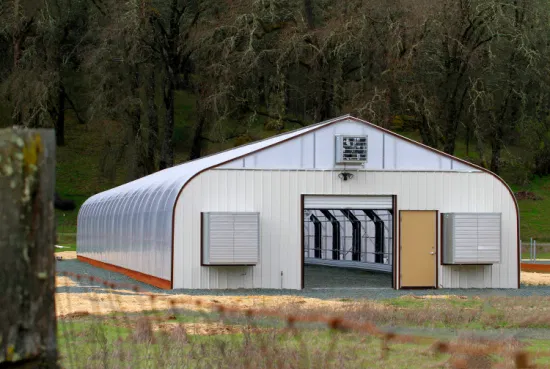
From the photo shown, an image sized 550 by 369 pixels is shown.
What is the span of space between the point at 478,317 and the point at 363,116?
24878mm

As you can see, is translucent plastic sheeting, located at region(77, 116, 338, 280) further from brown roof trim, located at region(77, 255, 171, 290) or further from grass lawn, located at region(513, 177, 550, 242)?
grass lawn, located at region(513, 177, 550, 242)

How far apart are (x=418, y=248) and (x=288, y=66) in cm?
2055

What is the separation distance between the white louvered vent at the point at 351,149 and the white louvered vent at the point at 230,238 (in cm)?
283

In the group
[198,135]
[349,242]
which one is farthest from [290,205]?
[198,135]

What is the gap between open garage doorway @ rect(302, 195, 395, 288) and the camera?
25.8 metres

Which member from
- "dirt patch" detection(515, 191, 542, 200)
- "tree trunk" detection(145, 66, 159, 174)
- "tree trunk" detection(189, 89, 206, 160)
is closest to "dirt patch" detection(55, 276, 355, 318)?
"tree trunk" detection(189, 89, 206, 160)

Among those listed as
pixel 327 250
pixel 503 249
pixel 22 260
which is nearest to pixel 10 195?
pixel 22 260

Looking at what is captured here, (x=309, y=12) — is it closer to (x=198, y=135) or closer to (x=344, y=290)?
(x=198, y=135)

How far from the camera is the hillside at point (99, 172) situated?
163 ft

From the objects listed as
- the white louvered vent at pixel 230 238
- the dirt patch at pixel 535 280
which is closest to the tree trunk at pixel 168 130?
the dirt patch at pixel 535 280

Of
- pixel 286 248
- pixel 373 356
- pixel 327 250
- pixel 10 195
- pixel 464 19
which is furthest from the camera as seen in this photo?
pixel 464 19

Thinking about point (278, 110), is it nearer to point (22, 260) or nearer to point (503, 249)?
point (503, 249)

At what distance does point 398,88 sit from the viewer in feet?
135

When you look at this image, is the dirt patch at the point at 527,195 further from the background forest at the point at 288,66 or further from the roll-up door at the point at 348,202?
the roll-up door at the point at 348,202
